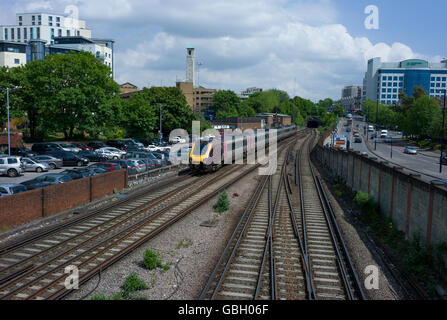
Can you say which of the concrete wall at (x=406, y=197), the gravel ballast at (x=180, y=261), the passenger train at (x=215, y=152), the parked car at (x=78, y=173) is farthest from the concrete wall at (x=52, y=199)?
the concrete wall at (x=406, y=197)

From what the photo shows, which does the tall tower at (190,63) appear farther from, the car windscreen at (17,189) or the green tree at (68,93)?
the car windscreen at (17,189)

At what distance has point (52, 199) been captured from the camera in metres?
17.1

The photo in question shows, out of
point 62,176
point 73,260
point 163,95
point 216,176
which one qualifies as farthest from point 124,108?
point 73,260

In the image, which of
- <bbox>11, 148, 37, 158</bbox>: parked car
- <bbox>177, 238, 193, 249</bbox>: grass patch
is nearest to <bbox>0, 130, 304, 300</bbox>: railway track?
<bbox>177, 238, 193, 249</bbox>: grass patch

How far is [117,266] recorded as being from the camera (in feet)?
37.5

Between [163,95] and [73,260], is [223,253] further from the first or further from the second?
[163,95]

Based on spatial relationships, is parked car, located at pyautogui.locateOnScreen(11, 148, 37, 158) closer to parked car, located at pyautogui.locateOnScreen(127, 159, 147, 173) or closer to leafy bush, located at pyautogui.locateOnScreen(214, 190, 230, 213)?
parked car, located at pyautogui.locateOnScreen(127, 159, 147, 173)

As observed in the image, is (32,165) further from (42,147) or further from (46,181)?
(46,181)

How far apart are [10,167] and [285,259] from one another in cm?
2362

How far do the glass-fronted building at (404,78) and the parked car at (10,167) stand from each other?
154799mm

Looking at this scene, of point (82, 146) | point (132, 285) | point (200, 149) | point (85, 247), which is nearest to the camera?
point (132, 285)

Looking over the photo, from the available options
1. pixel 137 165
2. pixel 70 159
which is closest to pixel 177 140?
pixel 70 159

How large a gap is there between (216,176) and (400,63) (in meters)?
160

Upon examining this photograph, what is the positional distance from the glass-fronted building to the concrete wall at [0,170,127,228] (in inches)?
6129
